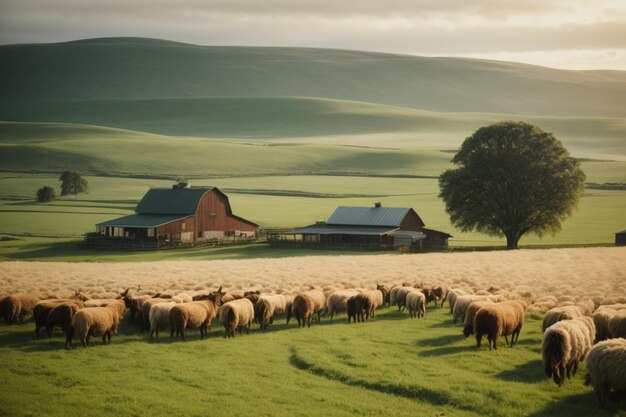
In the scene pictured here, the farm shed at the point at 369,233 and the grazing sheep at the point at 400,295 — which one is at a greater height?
the farm shed at the point at 369,233

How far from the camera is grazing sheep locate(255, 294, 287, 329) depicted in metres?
26.6

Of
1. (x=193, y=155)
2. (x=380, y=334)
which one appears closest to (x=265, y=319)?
(x=380, y=334)

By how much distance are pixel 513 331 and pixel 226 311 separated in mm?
8729

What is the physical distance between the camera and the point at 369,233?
226 feet

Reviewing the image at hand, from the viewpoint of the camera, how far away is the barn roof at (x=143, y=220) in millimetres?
72188

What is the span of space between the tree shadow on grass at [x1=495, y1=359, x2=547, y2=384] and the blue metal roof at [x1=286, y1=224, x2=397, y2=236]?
1884 inches

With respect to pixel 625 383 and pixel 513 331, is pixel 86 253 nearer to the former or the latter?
pixel 513 331

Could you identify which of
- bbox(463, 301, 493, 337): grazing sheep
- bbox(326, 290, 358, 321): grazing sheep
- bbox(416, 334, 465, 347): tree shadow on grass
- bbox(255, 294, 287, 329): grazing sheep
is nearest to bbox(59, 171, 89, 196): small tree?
bbox(326, 290, 358, 321): grazing sheep

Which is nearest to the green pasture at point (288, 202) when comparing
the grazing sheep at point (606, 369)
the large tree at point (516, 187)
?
the large tree at point (516, 187)

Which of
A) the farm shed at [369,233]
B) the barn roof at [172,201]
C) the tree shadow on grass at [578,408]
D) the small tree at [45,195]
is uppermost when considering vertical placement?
the small tree at [45,195]

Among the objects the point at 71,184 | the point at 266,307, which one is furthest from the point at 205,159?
the point at 266,307

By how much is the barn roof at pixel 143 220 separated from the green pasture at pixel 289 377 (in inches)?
1869

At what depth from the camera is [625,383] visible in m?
16.7

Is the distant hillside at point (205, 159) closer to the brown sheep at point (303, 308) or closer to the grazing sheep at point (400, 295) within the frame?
the grazing sheep at point (400, 295)
